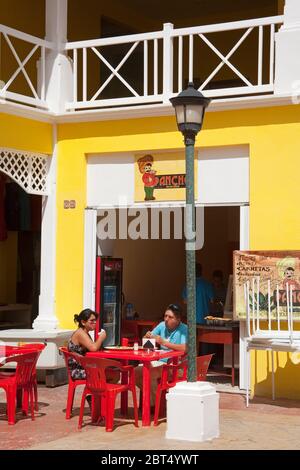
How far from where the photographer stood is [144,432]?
8.40 m

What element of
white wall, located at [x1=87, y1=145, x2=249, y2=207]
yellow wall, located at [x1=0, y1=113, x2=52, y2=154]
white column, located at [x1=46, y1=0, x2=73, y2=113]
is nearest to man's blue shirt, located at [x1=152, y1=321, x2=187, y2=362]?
white wall, located at [x1=87, y1=145, x2=249, y2=207]

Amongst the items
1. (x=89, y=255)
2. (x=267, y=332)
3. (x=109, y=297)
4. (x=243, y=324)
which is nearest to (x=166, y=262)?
(x=89, y=255)

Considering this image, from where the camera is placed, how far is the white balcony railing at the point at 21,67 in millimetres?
11500

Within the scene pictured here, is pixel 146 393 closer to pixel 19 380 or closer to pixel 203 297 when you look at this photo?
pixel 19 380

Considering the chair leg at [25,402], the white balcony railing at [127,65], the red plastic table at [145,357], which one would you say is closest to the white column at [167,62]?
the white balcony railing at [127,65]

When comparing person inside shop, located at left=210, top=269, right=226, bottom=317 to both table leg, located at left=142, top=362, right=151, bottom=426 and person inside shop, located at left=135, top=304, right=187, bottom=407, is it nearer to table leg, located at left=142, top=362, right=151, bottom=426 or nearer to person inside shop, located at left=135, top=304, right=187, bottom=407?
person inside shop, located at left=135, top=304, right=187, bottom=407

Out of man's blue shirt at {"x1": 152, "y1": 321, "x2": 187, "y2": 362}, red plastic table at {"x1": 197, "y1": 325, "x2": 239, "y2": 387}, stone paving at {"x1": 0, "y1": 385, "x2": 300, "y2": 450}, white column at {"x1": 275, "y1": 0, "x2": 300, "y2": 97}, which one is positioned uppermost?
white column at {"x1": 275, "y1": 0, "x2": 300, "y2": 97}

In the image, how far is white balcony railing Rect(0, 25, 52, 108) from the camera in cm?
1150

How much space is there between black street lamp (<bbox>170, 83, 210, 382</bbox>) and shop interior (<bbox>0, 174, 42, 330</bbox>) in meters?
7.57

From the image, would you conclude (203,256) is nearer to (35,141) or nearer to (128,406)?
(35,141)

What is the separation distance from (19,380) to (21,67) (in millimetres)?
4809

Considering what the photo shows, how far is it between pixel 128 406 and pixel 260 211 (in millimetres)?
3095

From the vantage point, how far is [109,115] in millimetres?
11953
